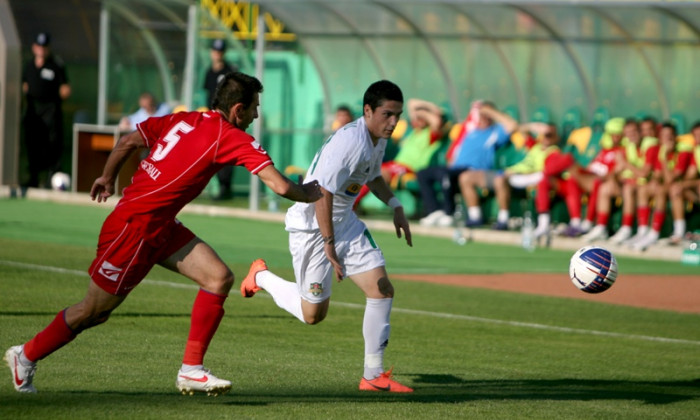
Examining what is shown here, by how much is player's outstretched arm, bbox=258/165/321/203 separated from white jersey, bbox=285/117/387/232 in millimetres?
810

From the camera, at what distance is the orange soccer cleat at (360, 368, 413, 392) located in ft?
25.8

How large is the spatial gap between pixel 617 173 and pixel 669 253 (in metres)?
1.57

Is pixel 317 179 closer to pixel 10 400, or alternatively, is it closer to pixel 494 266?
pixel 10 400

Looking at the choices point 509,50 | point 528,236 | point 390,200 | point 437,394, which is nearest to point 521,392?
point 437,394

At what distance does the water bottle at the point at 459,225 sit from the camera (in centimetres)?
1988

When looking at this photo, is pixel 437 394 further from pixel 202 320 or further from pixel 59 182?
pixel 59 182

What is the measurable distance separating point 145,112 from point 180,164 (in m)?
17.5

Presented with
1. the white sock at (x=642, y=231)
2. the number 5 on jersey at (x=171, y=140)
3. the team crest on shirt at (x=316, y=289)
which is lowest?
the white sock at (x=642, y=231)

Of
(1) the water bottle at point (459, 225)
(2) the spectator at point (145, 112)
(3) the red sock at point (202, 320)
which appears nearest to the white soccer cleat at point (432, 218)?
(1) the water bottle at point (459, 225)

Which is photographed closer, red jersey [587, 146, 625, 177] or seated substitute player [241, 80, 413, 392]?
seated substitute player [241, 80, 413, 392]

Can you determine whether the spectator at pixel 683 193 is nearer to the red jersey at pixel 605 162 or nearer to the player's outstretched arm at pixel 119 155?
the red jersey at pixel 605 162

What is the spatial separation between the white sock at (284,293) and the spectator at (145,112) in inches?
572

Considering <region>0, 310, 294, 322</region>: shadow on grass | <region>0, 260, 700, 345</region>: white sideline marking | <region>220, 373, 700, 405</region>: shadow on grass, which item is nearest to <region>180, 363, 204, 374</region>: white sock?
<region>220, 373, 700, 405</region>: shadow on grass

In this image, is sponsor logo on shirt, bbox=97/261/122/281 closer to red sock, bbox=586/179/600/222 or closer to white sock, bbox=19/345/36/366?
white sock, bbox=19/345/36/366
